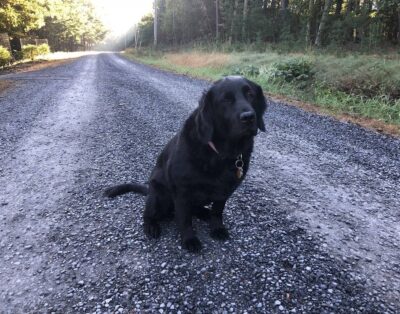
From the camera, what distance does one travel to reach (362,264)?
8.86ft

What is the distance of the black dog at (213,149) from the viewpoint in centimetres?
265

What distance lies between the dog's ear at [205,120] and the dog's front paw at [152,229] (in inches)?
39.8

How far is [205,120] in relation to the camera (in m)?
2.64

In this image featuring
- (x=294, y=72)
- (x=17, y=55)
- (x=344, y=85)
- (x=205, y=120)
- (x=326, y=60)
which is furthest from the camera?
(x=17, y=55)

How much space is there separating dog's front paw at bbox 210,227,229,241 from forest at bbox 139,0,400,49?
14.4 m

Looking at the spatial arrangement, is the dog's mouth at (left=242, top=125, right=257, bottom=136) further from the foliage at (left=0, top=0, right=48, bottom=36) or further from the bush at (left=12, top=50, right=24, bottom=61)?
the bush at (left=12, top=50, right=24, bottom=61)

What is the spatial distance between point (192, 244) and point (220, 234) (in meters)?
0.31

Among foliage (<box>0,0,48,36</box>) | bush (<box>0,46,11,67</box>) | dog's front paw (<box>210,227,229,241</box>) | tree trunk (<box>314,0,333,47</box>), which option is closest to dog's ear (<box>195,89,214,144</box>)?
dog's front paw (<box>210,227,229,241</box>)

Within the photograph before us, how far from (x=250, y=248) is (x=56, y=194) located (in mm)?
2484

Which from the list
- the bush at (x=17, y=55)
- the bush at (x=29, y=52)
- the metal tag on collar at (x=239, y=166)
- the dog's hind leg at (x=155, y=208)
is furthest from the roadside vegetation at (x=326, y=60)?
the bush at (x=29, y=52)

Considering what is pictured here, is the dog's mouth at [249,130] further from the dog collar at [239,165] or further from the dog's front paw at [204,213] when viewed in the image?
the dog's front paw at [204,213]

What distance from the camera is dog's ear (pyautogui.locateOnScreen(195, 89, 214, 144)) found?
8.63 feet

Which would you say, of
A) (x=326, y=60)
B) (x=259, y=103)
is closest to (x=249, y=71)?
(x=326, y=60)

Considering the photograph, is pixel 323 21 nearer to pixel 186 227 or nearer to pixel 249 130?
pixel 249 130
